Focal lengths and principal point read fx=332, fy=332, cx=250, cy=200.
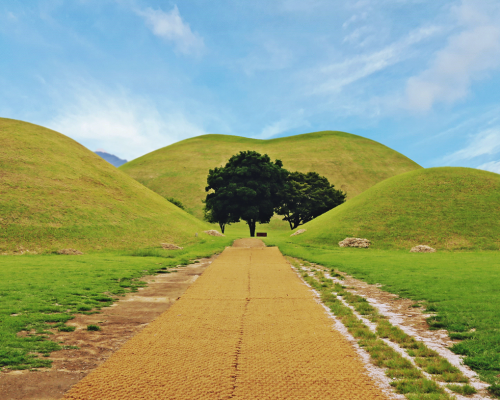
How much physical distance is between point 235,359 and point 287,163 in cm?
15301

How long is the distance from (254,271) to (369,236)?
23963 mm

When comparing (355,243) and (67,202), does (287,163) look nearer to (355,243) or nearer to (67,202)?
(355,243)

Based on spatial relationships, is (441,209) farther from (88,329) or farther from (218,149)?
(218,149)

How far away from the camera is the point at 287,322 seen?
9.63 metres

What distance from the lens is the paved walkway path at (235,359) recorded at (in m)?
5.53

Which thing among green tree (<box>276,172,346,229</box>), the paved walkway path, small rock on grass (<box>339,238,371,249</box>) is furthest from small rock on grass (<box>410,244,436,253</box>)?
green tree (<box>276,172,346,229</box>)

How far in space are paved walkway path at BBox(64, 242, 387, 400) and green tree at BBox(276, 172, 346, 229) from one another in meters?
63.5

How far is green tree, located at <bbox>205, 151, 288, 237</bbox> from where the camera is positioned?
209 ft

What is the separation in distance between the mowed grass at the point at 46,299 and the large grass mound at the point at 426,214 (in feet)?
87.6

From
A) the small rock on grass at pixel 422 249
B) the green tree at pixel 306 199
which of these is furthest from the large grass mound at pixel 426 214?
the green tree at pixel 306 199

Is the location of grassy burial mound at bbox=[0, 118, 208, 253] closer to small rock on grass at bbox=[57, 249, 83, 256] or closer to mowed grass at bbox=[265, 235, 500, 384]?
small rock on grass at bbox=[57, 249, 83, 256]

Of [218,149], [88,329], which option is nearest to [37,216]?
[88,329]

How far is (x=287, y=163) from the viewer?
157375 millimetres

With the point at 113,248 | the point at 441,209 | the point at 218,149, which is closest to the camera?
the point at 113,248
